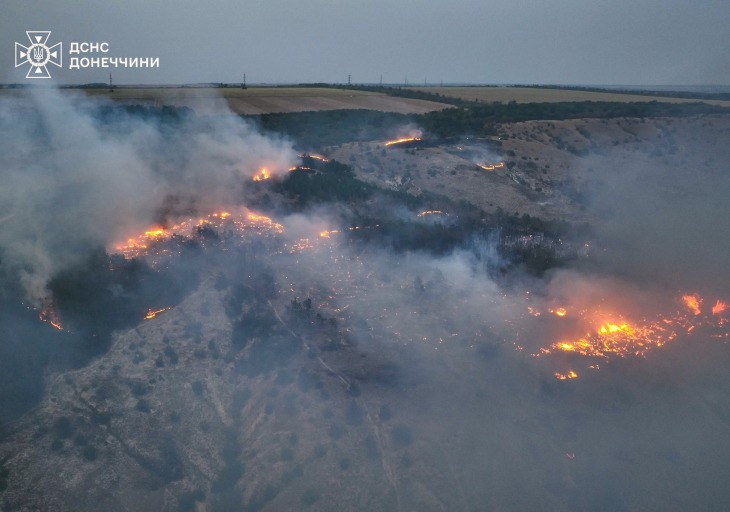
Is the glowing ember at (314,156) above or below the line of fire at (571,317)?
above

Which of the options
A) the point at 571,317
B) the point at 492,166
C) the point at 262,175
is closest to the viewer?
the point at 571,317

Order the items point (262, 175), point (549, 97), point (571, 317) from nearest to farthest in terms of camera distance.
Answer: point (571, 317), point (262, 175), point (549, 97)

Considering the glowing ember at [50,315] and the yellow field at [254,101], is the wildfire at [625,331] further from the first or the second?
the yellow field at [254,101]

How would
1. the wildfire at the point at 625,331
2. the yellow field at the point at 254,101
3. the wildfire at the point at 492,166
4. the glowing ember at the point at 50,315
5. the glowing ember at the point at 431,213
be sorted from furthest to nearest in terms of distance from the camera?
the yellow field at the point at 254,101
the wildfire at the point at 492,166
the glowing ember at the point at 431,213
the wildfire at the point at 625,331
the glowing ember at the point at 50,315

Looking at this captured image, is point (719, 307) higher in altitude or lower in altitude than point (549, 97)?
lower

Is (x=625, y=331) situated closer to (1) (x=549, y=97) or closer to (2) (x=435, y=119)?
(2) (x=435, y=119)

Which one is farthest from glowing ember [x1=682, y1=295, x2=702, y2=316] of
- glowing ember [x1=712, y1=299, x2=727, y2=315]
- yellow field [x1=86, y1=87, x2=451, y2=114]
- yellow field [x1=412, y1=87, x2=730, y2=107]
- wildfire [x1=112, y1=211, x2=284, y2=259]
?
yellow field [x1=412, y1=87, x2=730, y2=107]

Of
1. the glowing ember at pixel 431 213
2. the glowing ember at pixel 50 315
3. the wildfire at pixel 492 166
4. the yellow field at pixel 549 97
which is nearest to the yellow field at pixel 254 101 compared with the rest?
the yellow field at pixel 549 97

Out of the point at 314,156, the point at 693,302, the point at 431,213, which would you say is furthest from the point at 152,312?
the point at 314,156
